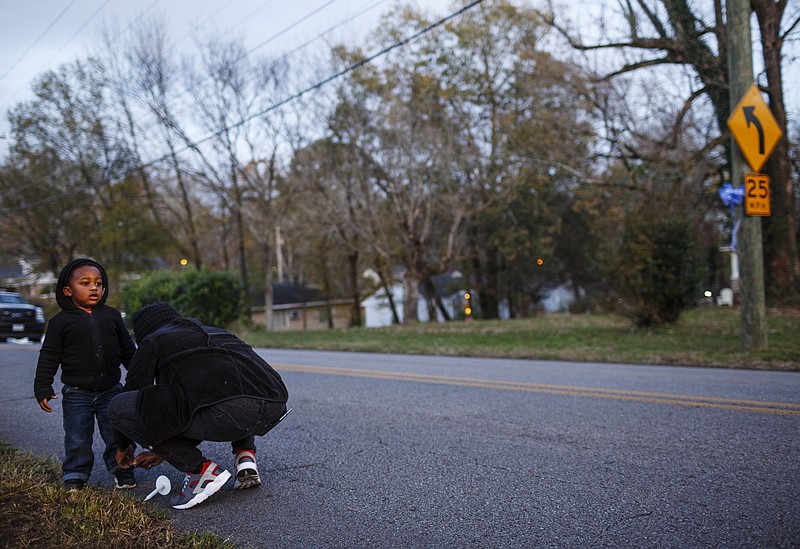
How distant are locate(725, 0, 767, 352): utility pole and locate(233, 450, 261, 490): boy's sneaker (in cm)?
920

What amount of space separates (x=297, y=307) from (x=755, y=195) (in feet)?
151

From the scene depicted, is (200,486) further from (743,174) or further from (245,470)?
(743,174)

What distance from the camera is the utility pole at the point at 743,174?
10859 mm

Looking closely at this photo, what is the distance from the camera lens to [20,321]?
2061 cm

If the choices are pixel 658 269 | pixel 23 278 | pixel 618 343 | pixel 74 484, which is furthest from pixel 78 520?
pixel 23 278

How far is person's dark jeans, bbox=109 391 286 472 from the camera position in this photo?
417cm

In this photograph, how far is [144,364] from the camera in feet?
13.8

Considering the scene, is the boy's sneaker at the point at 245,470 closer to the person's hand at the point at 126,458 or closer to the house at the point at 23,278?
the person's hand at the point at 126,458

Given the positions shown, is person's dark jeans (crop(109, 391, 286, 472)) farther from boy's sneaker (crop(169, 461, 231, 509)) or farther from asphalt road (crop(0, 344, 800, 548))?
asphalt road (crop(0, 344, 800, 548))

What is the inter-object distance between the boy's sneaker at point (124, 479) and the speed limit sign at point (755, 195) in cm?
975

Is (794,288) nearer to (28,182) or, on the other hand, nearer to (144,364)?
(144,364)

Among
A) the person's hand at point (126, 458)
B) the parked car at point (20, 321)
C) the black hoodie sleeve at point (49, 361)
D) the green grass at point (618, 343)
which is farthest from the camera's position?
the parked car at point (20, 321)

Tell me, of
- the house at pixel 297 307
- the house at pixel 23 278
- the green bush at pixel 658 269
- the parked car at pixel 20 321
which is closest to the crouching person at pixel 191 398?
the green bush at pixel 658 269

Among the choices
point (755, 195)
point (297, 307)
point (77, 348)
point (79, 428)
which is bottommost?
point (79, 428)
